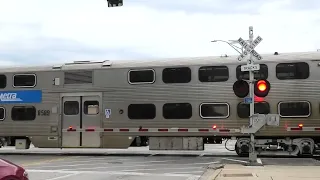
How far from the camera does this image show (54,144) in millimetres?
19859

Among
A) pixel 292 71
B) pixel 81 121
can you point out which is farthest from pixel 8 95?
pixel 292 71

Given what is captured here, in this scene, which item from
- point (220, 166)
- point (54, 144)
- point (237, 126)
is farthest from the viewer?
point (54, 144)

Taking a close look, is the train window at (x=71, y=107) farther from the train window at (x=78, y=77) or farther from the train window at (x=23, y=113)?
the train window at (x=23, y=113)

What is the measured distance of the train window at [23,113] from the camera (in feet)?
66.9

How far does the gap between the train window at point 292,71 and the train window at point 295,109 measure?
104 centimetres

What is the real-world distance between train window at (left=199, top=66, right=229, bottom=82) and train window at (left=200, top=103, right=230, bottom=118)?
104cm

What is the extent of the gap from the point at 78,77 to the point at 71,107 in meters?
1.37

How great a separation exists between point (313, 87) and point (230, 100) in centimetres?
326

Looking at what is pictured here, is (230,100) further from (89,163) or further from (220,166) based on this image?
(89,163)

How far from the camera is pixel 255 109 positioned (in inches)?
714

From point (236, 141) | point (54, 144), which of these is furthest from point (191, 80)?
point (54, 144)

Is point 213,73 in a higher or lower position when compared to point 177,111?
higher

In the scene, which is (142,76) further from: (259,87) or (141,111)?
(259,87)

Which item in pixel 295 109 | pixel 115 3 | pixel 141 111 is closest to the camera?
pixel 115 3
